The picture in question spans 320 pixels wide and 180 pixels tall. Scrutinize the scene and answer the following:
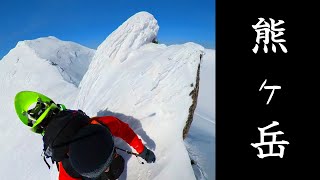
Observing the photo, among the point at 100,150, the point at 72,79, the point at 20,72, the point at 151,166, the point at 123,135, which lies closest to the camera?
the point at 100,150

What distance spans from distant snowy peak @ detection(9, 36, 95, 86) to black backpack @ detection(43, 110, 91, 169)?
12698mm

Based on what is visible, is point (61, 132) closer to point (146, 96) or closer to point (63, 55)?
point (146, 96)

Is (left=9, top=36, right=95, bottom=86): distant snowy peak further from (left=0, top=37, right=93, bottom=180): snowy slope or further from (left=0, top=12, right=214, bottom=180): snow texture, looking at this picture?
(left=0, top=12, right=214, bottom=180): snow texture

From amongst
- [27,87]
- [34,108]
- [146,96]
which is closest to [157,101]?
[146,96]

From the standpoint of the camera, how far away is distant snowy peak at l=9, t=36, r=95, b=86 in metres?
18.2

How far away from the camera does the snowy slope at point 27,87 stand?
12.9 m

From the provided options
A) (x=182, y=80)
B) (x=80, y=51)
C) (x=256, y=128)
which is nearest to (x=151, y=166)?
(x=182, y=80)

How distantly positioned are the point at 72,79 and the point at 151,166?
12661mm

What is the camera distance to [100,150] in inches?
146

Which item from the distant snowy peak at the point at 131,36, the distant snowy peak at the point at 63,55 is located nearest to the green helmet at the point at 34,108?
the distant snowy peak at the point at 131,36

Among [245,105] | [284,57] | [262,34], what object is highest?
[262,34]

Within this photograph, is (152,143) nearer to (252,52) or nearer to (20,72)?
(252,52)

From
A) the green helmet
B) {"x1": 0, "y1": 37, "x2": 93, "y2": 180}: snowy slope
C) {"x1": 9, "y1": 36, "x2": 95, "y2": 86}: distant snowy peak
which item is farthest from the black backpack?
{"x1": 9, "y1": 36, "x2": 95, "y2": 86}: distant snowy peak

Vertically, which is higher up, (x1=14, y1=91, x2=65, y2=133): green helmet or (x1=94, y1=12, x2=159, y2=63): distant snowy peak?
(x1=94, y1=12, x2=159, y2=63): distant snowy peak
